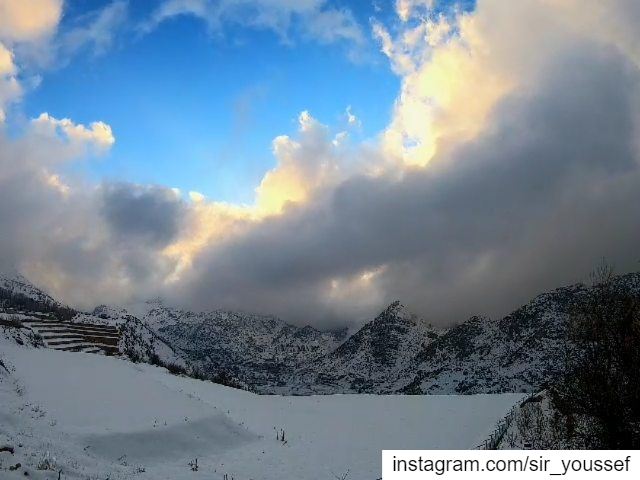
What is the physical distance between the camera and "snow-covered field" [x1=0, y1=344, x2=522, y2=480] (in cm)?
1808

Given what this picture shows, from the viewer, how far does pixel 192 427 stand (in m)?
26.7

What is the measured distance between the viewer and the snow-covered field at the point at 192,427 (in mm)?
18078

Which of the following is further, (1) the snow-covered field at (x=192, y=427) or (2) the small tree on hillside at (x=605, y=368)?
(1) the snow-covered field at (x=192, y=427)

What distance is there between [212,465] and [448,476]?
1217cm

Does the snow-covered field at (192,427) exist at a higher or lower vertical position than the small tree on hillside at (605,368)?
lower

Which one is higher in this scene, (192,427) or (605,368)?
(605,368)

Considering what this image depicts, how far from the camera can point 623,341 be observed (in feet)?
47.5

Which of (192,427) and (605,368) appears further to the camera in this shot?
(192,427)

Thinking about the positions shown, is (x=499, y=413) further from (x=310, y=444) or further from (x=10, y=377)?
(x=10, y=377)

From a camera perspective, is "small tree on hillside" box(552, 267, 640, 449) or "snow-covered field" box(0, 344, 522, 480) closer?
"small tree on hillside" box(552, 267, 640, 449)

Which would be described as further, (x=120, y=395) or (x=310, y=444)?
(x=120, y=395)

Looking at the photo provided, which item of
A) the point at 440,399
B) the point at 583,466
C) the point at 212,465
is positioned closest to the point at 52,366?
the point at 212,465

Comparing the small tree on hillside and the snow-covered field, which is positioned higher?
the small tree on hillside

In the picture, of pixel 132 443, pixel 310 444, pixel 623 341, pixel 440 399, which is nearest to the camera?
pixel 623 341
